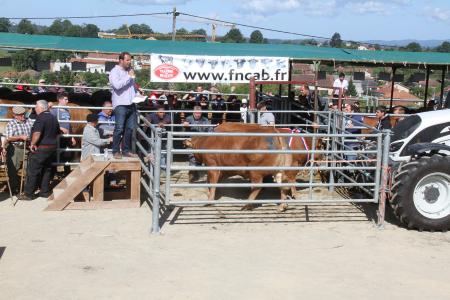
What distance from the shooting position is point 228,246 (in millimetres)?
7113

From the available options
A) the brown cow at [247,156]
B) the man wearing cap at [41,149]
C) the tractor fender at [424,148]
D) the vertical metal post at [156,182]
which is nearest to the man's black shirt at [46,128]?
the man wearing cap at [41,149]

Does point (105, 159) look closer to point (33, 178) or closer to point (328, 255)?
point (33, 178)

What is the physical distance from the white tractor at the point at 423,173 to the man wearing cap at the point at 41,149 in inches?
204

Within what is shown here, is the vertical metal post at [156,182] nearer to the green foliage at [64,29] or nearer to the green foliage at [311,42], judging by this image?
the green foliage at [311,42]

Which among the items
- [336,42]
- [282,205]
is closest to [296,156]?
[282,205]

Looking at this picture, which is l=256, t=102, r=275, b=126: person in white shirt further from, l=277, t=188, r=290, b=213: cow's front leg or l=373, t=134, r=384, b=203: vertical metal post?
l=373, t=134, r=384, b=203: vertical metal post

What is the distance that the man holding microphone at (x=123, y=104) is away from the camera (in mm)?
8812

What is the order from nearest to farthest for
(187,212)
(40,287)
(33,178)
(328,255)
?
(40,287)
(328,255)
(187,212)
(33,178)

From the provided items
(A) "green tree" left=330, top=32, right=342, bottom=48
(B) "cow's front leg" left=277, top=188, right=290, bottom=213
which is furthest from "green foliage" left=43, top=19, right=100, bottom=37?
(B) "cow's front leg" left=277, top=188, right=290, bottom=213

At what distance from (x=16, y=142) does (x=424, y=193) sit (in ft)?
20.5

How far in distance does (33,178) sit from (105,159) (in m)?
1.32

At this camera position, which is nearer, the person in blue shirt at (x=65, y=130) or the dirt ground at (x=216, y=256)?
the dirt ground at (x=216, y=256)

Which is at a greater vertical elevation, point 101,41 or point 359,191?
point 101,41

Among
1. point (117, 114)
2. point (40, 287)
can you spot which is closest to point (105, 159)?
point (117, 114)
